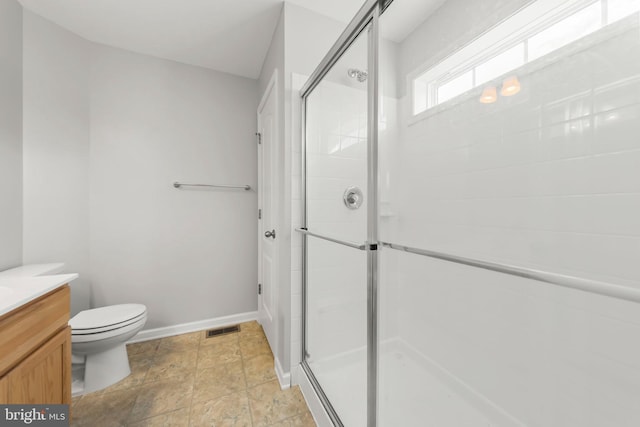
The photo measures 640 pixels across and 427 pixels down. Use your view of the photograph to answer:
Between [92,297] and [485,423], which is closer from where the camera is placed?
[485,423]

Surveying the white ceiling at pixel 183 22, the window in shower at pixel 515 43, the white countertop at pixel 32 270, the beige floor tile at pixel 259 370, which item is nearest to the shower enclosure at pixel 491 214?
A: the window in shower at pixel 515 43

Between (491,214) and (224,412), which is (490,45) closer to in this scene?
(491,214)

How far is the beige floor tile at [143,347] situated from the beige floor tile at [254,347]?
0.68m

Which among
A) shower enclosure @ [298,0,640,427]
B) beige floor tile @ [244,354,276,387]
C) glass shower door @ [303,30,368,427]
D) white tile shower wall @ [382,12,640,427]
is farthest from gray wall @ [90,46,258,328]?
white tile shower wall @ [382,12,640,427]

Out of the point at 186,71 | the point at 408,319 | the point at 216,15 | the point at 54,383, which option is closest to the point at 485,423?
the point at 408,319

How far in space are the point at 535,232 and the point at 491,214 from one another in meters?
0.12

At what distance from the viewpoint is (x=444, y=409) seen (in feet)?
2.96

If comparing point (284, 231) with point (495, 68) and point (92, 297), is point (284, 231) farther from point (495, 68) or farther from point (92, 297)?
point (92, 297)

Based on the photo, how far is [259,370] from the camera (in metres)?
1.70

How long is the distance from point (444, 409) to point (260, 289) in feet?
5.83

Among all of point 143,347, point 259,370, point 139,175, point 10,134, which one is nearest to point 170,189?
point 139,175

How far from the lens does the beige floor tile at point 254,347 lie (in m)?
1.89

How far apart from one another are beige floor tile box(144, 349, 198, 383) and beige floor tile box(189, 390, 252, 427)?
35 centimetres

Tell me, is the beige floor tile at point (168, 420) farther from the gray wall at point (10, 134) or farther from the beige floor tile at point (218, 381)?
the gray wall at point (10, 134)
